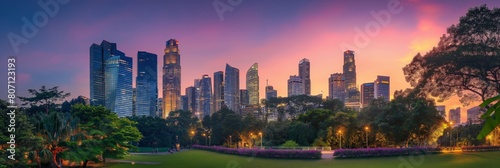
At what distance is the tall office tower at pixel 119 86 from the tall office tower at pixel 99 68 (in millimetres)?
2407

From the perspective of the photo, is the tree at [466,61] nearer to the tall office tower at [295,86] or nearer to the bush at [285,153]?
the bush at [285,153]

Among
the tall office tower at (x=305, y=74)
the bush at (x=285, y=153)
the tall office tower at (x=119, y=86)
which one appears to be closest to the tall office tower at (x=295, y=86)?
the tall office tower at (x=305, y=74)

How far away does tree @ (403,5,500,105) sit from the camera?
2006 centimetres

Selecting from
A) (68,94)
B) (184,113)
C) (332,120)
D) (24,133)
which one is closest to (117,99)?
(184,113)

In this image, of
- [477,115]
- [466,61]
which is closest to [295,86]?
[477,115]

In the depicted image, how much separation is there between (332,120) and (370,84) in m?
121

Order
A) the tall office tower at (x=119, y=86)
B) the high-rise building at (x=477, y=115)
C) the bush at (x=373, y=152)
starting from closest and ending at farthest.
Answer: the high-rise building at (x=477, y=115) < the bush at (x=373, y=152) < the tall office tower at (x=119, y=86)

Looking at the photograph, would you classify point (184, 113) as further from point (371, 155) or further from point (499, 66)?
point (499, 66)

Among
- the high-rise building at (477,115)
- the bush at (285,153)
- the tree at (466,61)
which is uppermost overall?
the tree at (466,61)

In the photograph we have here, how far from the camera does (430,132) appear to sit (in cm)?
4144

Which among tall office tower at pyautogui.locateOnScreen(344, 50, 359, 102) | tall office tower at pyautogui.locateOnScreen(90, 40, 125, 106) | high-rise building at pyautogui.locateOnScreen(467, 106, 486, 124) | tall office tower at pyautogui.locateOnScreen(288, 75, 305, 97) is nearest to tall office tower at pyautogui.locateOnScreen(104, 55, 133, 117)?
tall office tower at pyautogui.locateOnScreen(90, 40, 125, 106)

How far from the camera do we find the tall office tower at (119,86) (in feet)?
574

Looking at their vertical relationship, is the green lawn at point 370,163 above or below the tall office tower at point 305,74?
below

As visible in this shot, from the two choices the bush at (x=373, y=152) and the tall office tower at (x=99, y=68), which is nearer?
the bush at (x=373, y=152)
